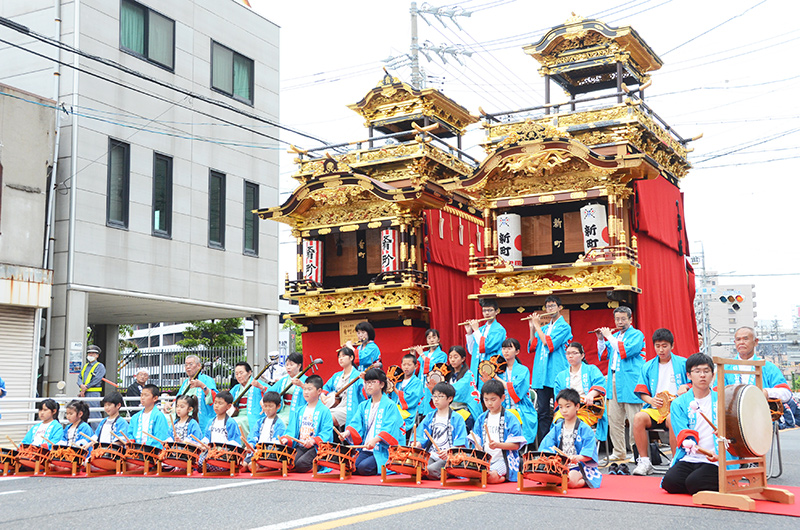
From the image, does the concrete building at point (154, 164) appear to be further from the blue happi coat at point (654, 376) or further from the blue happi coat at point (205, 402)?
the blue happi coat at point (654, 376)

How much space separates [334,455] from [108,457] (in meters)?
2.95

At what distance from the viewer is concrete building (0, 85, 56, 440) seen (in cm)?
1505

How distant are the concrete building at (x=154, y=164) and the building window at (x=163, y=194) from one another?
29 mm

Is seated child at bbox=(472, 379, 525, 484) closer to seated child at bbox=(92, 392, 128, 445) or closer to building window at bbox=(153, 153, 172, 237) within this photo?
seated child at bbox=(92, 392, 128, 445)

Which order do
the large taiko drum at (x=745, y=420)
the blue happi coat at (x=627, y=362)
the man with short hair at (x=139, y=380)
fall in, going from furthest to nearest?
the man with short hair at (x=139, y=380), the blue happi coat at (x=627, y=362), the large taiko drum at (x=745, y=420)

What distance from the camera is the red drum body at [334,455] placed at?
8.72 m

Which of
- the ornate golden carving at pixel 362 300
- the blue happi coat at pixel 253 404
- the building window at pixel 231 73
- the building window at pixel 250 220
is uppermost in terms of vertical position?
the building window at pixel 231 73

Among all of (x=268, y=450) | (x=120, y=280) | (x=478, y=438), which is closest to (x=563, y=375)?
(x=478, y=438)

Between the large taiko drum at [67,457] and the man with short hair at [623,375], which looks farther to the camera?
the man with short hair at [623,375]

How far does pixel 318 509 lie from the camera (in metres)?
6.42

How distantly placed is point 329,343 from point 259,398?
205 inches

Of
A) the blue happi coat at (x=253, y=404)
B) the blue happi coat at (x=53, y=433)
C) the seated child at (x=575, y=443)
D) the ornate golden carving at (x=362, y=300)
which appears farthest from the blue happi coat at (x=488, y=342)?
the blue happi coat at (x=53, y=433)

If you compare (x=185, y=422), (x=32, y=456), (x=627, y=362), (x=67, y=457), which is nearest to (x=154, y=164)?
(x=185, y=422)

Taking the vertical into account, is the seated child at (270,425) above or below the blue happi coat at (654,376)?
below
